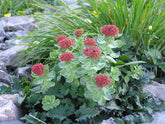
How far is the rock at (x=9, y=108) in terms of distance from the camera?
5.18 ft

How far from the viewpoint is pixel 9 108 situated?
1593mm

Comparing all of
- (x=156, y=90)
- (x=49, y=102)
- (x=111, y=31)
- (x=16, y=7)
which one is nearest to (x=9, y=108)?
(x=49, y=102)

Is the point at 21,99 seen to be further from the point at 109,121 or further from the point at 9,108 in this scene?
the point at 109,121

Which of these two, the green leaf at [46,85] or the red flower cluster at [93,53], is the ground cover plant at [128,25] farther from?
the red flower cluster at [93,53]

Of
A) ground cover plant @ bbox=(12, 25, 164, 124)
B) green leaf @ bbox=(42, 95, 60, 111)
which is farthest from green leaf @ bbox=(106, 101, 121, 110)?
green leaf @ bbox=(42, 95, 60, 111)

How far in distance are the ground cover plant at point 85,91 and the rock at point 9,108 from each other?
7cm

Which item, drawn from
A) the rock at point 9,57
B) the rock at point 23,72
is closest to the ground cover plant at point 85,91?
the rock at point 23,72

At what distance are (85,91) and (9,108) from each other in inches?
24.1

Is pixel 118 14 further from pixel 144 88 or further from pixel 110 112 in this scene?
pixel 110 112

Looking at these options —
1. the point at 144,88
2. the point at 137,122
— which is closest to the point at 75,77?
the point at 137,122

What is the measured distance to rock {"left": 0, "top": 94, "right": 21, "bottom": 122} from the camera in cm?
158

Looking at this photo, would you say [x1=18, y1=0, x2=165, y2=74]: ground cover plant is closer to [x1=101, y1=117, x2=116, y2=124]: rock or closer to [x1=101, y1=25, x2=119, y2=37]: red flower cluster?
[x1=101, y1=25, x2=119, y2=37]: red flower cluster

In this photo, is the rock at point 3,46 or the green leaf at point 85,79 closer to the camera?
the green leaf at point 85,79

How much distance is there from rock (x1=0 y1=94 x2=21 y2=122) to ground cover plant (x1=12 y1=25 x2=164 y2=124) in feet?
0.24
